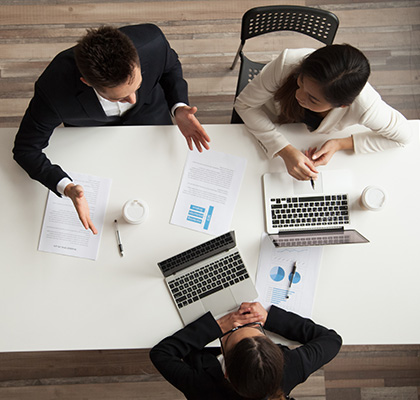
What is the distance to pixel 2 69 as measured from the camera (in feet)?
7.58

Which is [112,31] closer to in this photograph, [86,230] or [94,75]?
[94,75]

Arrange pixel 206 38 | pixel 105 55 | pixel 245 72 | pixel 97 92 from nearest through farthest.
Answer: pixel 105 55
pixel 97 92
pixel 245 72
pixel 206 38

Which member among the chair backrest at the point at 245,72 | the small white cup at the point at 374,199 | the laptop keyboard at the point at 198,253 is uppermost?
the chair backrest at the point at 245,72

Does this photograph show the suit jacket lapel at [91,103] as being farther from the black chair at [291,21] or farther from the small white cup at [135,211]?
the black chair at [291,21]

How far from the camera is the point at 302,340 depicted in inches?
53.8

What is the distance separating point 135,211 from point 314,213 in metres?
0.65

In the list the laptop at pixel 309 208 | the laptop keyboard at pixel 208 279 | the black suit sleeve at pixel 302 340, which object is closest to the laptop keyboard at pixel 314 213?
the laptop at pixel 309 208

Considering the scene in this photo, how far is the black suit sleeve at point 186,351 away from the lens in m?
1.35

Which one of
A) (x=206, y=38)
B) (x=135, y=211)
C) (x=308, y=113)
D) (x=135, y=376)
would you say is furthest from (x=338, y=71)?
(x=135, y=376)

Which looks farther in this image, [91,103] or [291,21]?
[291,21]

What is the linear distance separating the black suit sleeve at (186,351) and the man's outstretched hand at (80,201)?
49 cm

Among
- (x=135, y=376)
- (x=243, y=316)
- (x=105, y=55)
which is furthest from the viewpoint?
(x=135, y=376)

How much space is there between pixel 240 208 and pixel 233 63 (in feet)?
3.68

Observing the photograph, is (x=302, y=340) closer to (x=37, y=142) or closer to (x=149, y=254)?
(x=149, y=254)
